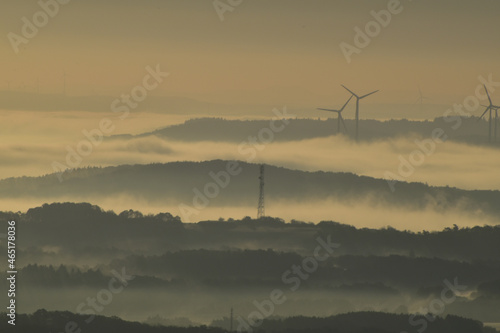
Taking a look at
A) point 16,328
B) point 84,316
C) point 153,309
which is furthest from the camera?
point 153,309

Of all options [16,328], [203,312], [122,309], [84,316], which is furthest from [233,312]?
[16,328]

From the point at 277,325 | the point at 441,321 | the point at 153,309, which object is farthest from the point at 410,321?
the point at 153,309

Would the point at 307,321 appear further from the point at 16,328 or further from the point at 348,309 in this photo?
the point at 16,328

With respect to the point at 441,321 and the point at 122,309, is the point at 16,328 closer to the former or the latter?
the point at 122,309

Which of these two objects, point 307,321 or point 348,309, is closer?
point 307,321

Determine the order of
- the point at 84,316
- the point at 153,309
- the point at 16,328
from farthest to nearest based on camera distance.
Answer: the point at 153,309, the point at 84,316, the point at 16,328

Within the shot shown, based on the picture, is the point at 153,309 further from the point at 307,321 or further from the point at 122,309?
the point at 307,321

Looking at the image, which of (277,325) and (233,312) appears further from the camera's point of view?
(233,312)

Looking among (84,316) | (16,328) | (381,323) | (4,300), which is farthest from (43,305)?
(381,323)
